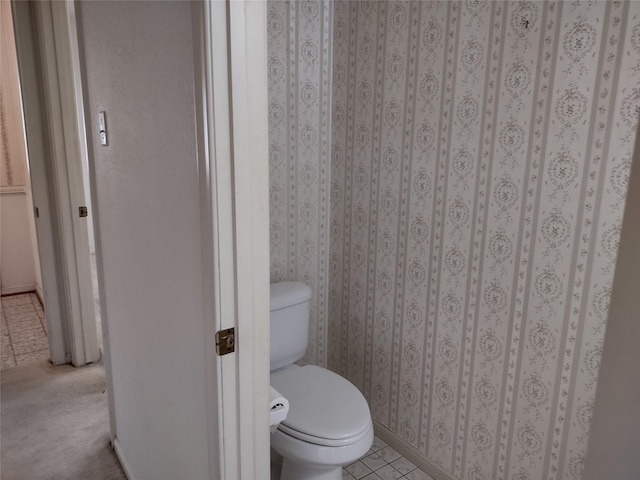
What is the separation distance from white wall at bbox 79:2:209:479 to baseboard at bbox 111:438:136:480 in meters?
0.06

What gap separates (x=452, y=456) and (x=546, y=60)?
1.43 meters

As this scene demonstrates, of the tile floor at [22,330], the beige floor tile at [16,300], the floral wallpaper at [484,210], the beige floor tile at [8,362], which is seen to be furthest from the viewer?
the beige floor tile at [16,300]

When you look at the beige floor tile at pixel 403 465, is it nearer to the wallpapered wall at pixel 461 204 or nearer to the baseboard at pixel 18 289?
the wallpapered wall at pixel 461 204

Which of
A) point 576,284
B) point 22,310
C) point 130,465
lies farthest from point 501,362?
point 22,310

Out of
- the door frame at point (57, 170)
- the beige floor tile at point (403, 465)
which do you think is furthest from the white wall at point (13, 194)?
the beige floor tile at point (403, 465)

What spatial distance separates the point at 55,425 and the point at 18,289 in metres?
2.18

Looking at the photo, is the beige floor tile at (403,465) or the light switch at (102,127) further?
the beige floor tile at (403,465)

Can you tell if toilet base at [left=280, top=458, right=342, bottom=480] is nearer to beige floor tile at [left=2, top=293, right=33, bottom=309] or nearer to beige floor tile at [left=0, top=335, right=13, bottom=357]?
beige floor tile at [left=0, top=335, right=13, bottom=357]

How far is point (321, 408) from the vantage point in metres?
1.62

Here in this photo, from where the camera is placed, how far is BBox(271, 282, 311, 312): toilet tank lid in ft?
6.05

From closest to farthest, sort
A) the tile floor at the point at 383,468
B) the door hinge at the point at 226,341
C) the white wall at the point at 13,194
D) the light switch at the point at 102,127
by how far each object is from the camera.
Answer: the door hinge at the point at 226,341, the light switch at the point at 102,127, the tile floor at the point at 383,468, the white wall at the point at 13,194

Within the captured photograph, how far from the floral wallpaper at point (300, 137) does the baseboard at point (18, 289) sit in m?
2.84

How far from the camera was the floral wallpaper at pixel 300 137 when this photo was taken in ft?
6.38

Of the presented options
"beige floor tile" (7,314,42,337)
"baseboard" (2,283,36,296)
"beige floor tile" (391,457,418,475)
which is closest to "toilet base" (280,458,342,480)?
"beige floor tile" (391,457,418,475)
